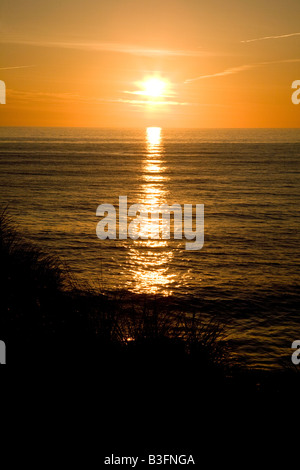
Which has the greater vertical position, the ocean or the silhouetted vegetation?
the ocean

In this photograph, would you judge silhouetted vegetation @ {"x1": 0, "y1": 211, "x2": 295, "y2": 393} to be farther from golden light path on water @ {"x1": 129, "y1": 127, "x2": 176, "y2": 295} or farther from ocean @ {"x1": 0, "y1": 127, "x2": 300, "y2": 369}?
golden light path on water @ {"x1": 129, "y1": 127, "x2": 176, "y2": 295}

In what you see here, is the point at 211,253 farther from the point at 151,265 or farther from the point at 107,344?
the point at 107,344

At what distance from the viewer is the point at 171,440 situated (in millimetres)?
5586

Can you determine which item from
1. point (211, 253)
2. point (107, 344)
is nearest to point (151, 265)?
point (211, 253)

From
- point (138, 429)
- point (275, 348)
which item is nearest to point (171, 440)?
point (138, 429)

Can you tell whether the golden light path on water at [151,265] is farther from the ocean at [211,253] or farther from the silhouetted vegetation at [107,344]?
the silhouetted vegetation at [107,344]

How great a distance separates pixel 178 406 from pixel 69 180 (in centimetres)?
5064

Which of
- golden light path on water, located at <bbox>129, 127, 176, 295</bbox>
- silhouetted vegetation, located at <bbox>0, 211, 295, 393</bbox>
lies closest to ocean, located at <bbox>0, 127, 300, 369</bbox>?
golden light path on water, located at <bbox>129, 127, 176, 295</bbox>

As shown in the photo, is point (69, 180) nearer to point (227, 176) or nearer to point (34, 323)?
point (227, 176)

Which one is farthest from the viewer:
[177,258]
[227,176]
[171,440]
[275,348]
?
[227,176]

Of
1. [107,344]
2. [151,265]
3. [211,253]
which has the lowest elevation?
[107,344]

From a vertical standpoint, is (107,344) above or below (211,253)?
below

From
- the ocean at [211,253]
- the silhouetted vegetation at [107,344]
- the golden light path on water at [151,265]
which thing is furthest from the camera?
the golden light path on water at [151,265]

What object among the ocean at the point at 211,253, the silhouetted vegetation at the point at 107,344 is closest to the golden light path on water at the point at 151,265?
the ocean at the point at 211,253
